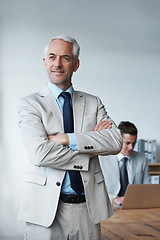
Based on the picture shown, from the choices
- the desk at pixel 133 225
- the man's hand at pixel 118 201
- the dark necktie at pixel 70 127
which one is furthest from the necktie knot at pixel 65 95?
the man's hand at pixel 118 201

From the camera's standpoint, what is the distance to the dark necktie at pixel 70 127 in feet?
6.34

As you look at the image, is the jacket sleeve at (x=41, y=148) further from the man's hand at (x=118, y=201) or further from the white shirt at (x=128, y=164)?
the white shirt at (x=128, y=164)

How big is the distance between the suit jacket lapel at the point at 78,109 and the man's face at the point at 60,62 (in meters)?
0.09

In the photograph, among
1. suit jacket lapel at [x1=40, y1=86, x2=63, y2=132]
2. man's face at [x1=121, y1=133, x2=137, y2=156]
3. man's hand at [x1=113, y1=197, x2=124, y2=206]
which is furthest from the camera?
man's face at [x1=121, y1=133, x2=137, y2=156]

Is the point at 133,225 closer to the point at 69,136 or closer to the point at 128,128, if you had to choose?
the point at 69,136

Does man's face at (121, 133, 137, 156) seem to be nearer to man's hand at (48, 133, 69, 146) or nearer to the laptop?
the laptop

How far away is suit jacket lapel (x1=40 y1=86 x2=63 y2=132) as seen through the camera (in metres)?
2.03

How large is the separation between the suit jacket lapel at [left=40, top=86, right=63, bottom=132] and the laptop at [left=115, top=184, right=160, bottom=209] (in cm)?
145

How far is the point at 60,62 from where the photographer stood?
6.78ft

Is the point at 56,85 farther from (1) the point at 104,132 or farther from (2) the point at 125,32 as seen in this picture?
(2) the point at 125,32

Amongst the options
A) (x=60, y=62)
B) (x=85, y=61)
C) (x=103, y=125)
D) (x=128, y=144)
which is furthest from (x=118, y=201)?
(x=85, y=61)

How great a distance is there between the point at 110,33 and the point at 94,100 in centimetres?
341

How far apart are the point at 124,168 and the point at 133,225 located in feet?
4.30

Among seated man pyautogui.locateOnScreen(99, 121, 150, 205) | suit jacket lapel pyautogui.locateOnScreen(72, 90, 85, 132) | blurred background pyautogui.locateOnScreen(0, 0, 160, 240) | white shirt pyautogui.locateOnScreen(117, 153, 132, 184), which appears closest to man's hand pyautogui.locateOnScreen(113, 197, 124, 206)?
seated man pyautogui.locateOnScreen(99, 121, 150, 205)
